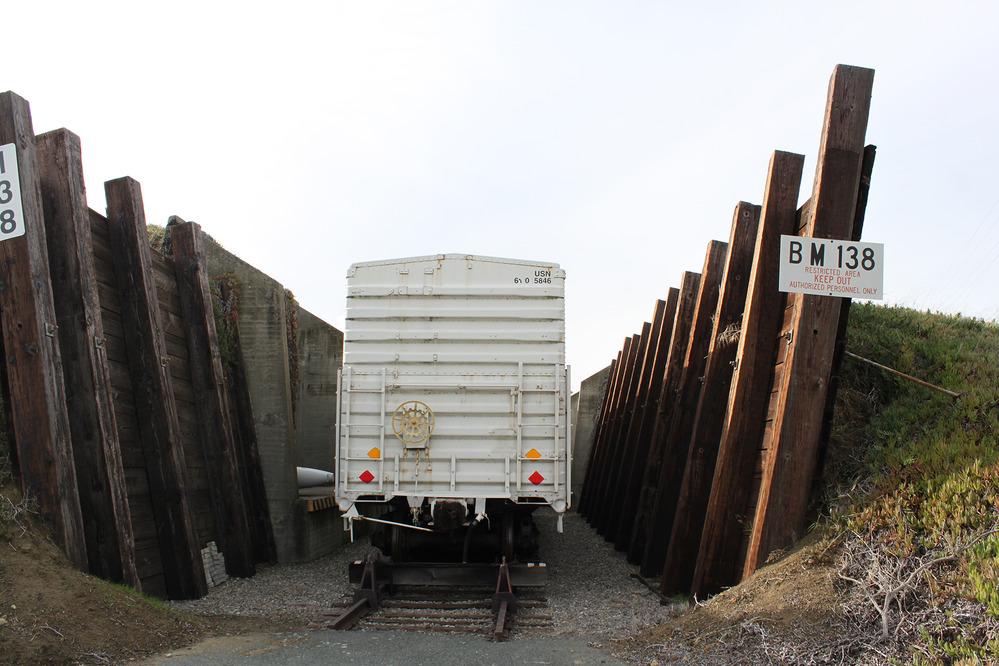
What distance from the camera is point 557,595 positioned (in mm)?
9469

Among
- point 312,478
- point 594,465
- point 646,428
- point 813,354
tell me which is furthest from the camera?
point 594,465

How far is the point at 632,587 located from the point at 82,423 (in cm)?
640

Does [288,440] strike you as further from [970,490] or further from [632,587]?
[970,490]

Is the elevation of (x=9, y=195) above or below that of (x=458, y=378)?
above

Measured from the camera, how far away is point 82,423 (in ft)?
25.5

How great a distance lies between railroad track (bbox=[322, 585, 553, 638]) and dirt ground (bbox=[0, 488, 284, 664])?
3.88 ft

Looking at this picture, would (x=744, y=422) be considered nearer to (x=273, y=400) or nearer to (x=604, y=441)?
(x=273, y=400)

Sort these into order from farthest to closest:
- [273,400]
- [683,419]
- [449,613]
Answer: [273,400]
[683,419]
[449,613]

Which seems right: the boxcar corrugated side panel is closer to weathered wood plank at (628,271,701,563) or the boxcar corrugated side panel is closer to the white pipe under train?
weathered wood plank at (628,271,701,563)

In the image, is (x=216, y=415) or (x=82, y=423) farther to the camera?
(x=216, y=415)

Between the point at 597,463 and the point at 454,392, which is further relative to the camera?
the point at 597,463

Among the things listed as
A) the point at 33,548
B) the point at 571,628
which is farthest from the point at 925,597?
the point at 33,548

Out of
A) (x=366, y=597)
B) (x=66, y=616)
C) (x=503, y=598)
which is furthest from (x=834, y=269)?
(x=66, y=616)

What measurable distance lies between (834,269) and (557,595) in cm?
490
